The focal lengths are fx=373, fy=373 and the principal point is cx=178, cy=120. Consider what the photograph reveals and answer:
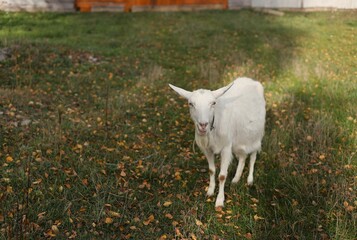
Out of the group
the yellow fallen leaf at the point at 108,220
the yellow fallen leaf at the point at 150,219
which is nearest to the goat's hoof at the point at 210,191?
the yellow fallen leaf at the point at 150,219

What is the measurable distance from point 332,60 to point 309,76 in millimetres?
2294

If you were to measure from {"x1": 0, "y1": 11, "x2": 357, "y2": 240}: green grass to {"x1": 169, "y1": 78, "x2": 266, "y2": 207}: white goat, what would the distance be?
1.43ft

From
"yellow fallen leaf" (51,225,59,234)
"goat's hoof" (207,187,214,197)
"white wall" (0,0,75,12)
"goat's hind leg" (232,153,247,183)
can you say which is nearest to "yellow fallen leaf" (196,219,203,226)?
"goat's hoof" (207,187,214,197)

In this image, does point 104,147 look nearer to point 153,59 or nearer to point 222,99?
point 222,99

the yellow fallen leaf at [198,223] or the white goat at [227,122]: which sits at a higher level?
the white goat at [227,122]

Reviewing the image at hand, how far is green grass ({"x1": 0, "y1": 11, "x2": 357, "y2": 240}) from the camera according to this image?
473 centimetres

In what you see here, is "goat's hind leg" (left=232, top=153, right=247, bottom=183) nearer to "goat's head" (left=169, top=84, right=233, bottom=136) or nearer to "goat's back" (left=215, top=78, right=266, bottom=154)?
"goat's back" (left=215, top=78, right=266, bottom=154)

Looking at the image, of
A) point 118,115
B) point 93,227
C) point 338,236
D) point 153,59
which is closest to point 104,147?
point 118,115

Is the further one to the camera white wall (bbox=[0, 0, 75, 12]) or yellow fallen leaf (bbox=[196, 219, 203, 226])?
white wall (bbox=[0, 0, 75, 12])

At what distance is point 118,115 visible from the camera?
803 centimetres

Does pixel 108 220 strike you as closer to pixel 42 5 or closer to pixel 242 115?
pixel 242 115

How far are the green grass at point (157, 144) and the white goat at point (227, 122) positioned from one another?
0.44m

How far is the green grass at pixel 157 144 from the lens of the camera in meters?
4.73

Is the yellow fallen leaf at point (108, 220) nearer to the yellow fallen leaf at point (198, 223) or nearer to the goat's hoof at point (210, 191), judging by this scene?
the yellow fallen leaf at point (198, 223)
